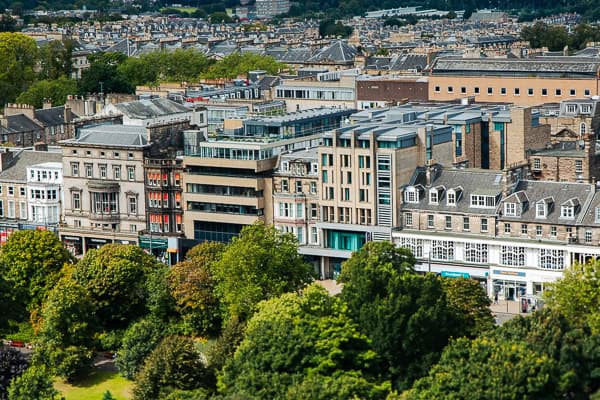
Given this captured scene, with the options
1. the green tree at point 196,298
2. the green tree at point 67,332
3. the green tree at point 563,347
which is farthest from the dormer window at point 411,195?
the green tree at point 563,347

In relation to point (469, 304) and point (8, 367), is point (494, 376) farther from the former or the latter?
point (8, 367)

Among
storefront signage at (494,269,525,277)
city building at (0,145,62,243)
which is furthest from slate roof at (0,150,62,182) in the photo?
storefront signage at (494,269,525,277)

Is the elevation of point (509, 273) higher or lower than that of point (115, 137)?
lower

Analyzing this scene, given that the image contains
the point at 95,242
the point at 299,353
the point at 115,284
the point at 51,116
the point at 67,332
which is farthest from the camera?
the point at 51,116

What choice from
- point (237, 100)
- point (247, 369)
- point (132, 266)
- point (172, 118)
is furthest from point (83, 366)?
point (237, 100)

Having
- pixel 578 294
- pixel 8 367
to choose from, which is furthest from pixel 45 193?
pixel 578 294

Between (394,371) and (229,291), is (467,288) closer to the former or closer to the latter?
(394,371)

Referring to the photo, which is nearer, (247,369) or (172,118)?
(247,369)
